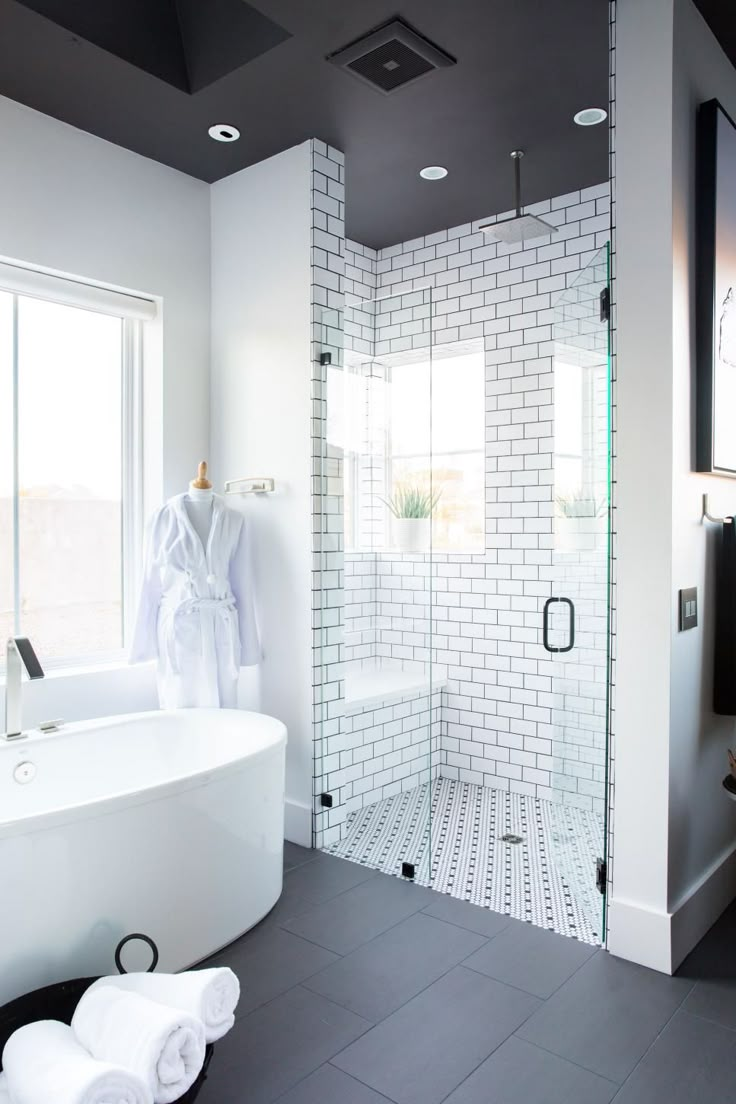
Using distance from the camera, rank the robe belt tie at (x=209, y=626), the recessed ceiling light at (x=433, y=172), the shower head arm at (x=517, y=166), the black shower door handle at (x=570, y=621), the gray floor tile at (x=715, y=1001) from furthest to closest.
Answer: the recessed ceiling light at (x=433, y=172) → the shower head arm at (x=517, y=166) → the robe belt tie at (x=209, y=626) → the black shower door handle at (x=570, y=621) → the gray floor tile at (x=715, y=1001)

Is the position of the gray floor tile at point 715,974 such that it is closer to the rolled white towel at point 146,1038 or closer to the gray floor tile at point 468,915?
the gray floor tile at point 468,915

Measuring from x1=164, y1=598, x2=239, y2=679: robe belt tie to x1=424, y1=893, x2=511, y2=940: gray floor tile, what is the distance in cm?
133

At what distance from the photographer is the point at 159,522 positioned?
137 inches

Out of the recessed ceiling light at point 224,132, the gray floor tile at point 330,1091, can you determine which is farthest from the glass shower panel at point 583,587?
the recessed ceiling light at point 224,132

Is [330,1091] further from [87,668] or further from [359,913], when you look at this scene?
[87,668]

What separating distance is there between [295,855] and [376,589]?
1226mm

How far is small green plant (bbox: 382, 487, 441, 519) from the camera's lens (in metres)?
3.18

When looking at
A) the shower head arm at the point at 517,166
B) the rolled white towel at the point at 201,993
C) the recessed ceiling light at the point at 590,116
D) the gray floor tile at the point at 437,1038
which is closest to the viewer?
the rolled white towel at the point at 201,993

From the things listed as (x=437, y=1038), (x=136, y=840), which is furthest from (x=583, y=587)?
(x=136, y=840)

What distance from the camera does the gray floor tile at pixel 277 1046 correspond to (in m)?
1.92

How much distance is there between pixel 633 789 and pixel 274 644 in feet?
5.78

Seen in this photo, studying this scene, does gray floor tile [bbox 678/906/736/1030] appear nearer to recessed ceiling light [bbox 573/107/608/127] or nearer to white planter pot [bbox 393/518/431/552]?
white planter pot [bbox 393/518/431/552]

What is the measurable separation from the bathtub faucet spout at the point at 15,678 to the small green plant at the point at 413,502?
1.51 metres

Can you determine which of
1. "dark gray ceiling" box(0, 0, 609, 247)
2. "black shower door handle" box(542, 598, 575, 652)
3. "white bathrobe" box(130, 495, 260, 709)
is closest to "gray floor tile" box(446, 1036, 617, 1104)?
"black shower door handle" box(542, 598, 575, 652)
